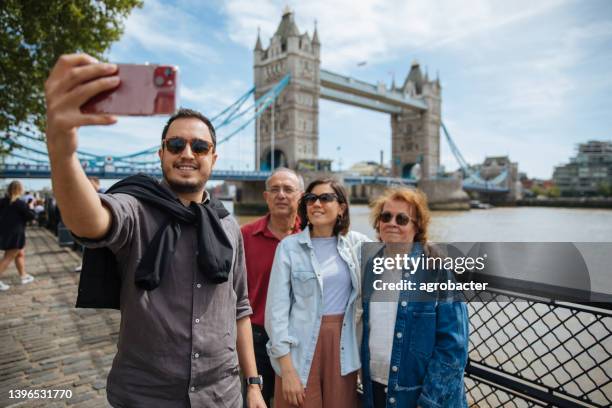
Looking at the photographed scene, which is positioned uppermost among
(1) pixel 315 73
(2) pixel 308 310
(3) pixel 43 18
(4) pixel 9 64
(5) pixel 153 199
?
(1) pixel 315 73

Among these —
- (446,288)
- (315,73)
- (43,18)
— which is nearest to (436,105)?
(315,73)

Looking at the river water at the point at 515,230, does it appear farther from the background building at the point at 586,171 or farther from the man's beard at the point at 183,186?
the background building at the point at 586,171

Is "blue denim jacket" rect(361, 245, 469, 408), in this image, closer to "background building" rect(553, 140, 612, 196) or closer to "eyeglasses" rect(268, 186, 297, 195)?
"eyeglasses" rect(268, 186, 297, 195)

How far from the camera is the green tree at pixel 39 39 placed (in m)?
7.36

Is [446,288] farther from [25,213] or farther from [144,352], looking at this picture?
[25,213]

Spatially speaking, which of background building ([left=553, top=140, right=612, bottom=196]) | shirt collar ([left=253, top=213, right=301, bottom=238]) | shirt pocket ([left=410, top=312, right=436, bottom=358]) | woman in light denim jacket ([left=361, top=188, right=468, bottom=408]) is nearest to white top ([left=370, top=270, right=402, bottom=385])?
woman in light denim jacket ([left=361, top=188, right=468, bottom=408])

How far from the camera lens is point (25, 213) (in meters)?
5.48

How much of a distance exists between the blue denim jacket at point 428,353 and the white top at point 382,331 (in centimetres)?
4

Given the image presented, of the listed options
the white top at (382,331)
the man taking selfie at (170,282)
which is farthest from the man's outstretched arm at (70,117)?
the white top at (382,331)

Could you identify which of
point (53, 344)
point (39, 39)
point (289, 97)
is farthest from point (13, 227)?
point (289, 97)

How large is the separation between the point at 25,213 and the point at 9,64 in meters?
4.13

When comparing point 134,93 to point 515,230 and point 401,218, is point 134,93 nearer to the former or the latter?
point 401,218

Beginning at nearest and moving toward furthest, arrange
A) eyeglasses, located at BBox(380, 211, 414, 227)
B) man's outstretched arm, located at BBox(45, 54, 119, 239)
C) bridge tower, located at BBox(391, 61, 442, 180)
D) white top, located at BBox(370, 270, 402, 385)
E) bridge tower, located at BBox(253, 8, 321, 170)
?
man's outstretched arm, located at BBox(45, 54, 119, 239), white top, located at BBox(370, 270, 402, 385), eyeglasses, located at BBox(380, 211, 414, 227), bridge tower, located at BBox(253, 8, 321, 170), bridge tower, located at BBox(391, 61, 442, 180)

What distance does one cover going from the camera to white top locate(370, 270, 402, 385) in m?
1.74
